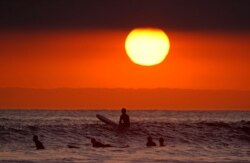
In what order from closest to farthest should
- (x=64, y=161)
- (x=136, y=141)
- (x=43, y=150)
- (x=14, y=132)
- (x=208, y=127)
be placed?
(x=64, y=161), (x=43, y=150), (x=136, y=141), (x=14, y=132), (x=208, y=127)

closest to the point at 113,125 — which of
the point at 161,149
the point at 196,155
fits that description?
the point at 161,149

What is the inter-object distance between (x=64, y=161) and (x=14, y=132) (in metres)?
18.1

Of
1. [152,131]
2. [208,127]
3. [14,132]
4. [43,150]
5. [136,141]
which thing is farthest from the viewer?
[208,127]

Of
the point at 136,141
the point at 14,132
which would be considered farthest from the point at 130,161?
the point at 14,132

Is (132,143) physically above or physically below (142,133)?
below

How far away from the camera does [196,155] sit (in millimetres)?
30156

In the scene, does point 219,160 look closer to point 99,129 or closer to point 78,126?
point 99,129

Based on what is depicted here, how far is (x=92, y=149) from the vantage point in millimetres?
32781

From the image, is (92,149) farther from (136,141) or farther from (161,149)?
(136,141)

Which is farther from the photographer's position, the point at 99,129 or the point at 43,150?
the point at 99,129

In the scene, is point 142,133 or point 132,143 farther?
point 142,133

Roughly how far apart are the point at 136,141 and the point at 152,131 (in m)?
6.15

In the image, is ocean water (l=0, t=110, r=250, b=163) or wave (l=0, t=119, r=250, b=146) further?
wave (l=0, t=119, r=250, b=146)

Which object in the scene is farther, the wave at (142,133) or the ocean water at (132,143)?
the wave at (142,133)
